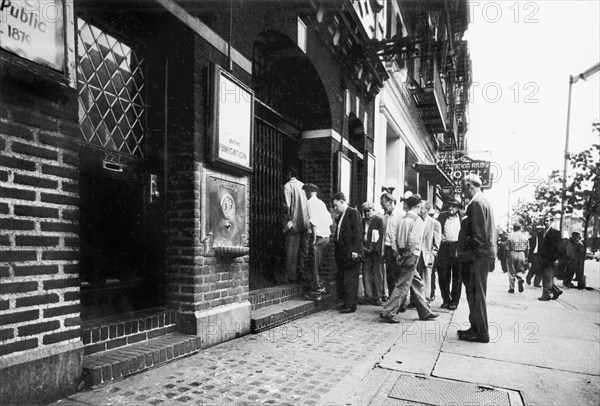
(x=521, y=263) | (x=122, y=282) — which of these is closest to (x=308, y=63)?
(x=122, y=282)

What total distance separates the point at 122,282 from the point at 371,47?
22.5 ft

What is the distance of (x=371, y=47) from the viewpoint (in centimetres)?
851

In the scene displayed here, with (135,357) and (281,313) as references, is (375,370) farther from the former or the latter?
(135,357)

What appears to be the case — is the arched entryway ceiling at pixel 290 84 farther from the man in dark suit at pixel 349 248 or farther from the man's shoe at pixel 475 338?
the man's shoe at pixel 475 338

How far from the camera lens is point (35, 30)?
8.63 ft

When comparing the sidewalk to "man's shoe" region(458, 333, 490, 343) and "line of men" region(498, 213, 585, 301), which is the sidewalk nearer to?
"man's shoe" region(458, 333, 490, 343)

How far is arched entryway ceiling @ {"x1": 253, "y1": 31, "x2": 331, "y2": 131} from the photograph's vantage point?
21.8ft

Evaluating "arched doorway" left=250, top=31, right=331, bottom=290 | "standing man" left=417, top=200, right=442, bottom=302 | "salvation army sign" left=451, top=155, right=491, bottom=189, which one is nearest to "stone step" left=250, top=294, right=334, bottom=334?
"arched doorway" left=250, top=31, right=331, bottom=290

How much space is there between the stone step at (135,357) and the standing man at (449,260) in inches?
194

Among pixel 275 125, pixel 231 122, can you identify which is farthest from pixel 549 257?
pixel 231 122

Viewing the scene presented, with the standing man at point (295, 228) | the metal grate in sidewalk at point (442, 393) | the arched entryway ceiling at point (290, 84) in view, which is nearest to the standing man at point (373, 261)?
the standing man at point (295, 228)

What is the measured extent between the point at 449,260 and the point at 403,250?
6.07ft

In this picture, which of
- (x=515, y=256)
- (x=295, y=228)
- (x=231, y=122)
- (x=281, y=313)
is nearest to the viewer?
(x=231, y=122)

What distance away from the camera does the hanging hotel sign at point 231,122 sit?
4312 mm
